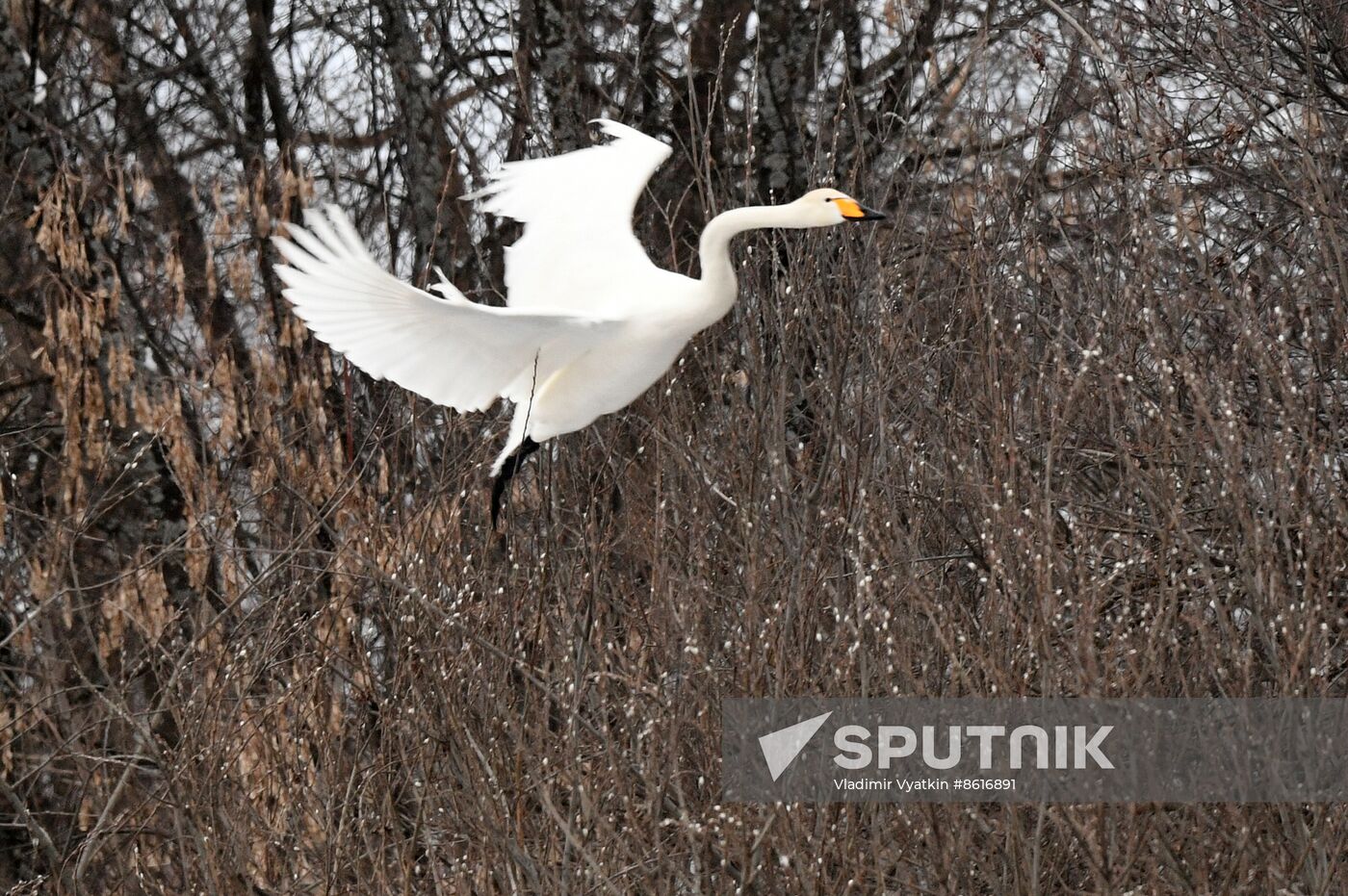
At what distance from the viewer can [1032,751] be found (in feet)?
8.86

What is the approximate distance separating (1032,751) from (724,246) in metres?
1.28

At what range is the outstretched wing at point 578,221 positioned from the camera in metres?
4.16

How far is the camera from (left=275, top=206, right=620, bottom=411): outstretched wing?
3.45m

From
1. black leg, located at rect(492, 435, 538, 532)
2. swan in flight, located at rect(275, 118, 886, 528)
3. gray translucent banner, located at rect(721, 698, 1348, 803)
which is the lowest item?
gray translucent banner, located at rect(721, 698, 1348, 803)

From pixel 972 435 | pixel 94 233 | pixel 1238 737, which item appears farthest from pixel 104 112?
pixel 1238 737

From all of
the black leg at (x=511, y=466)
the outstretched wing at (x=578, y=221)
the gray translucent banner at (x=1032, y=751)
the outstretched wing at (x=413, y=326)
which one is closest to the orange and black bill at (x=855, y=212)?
the outstretched wing at (x=413, y=326)

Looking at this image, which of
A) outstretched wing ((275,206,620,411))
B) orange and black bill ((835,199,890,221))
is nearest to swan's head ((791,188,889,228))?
orange and black bill ((835,199,890,221))

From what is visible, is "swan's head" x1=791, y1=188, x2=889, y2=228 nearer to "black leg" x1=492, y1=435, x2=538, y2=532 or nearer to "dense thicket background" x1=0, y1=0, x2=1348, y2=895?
"dense thicket background" x1=0, y1=0, x2=1348, y2=895

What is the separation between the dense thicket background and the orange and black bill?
0.27 m

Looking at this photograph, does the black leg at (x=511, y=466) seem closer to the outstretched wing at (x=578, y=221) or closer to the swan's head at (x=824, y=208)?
the outstretched wing at (x=578, y=221)

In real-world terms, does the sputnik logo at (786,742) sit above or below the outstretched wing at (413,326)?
below

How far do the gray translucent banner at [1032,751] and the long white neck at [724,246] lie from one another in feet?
3.43

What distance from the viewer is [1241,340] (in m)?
3.21

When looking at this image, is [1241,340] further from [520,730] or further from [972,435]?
[520,730]
